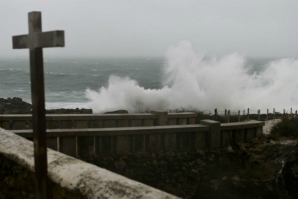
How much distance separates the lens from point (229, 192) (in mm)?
8344

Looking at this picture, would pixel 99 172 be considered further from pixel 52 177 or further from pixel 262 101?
pixel 262 101

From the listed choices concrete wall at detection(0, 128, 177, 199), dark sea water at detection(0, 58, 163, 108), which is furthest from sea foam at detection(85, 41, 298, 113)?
concrete wall at detection(0, 128, 177, 199)

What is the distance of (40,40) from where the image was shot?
2.71m

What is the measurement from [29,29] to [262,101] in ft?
129

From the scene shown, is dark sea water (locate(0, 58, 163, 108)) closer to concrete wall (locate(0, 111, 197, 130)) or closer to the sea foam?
the sea foam

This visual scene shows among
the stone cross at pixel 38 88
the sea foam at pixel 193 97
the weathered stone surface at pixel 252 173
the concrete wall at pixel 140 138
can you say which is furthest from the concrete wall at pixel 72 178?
the sea foam at pixel 193 97

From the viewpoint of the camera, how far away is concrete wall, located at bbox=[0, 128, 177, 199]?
2.42 metres

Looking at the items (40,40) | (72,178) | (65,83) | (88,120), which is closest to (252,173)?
(88,120)

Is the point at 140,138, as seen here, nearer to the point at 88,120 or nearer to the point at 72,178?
the point at 88,120

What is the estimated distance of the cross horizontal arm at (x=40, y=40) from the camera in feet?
8.34

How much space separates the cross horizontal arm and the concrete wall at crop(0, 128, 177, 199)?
3.25 feet

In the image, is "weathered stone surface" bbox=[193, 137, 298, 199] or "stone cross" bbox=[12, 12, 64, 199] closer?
"stone cross" bbox=[12, 12, 64, 199]

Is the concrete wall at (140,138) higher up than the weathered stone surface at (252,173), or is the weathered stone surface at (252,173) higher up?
the concrete wall at (140,138)

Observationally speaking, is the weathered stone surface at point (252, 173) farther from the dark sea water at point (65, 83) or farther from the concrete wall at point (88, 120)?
the dark sea water at point (65, 83)
